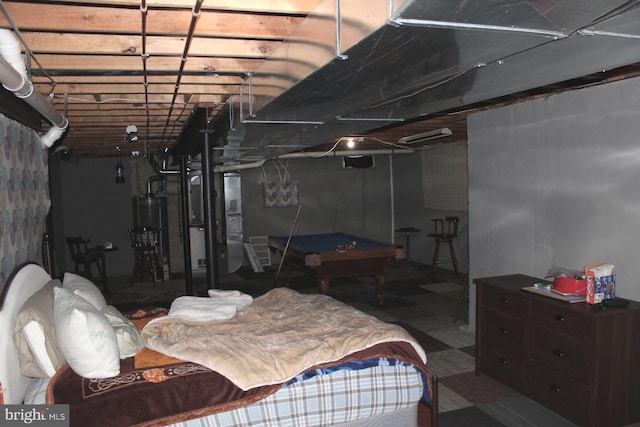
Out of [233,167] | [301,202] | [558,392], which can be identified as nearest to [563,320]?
[558,392]

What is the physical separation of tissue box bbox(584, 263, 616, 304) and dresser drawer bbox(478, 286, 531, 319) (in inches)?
17.1

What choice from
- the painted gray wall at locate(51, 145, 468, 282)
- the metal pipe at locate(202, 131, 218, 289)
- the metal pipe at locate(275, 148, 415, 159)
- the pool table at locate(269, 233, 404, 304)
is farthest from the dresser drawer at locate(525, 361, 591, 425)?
the metal pipe at locate(275, 148, 415, 159)

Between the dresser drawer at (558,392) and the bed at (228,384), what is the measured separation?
36.7 inches

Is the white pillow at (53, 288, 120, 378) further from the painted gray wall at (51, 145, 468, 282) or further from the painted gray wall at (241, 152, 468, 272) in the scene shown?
the painted gray wall at (241, 152, 468, 272)

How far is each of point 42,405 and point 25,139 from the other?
217 centimetres

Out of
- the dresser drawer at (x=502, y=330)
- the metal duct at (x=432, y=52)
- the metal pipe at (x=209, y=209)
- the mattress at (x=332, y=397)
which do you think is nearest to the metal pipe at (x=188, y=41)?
the metal duct at (x=432, y=52)

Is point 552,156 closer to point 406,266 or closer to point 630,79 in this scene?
point 630,79

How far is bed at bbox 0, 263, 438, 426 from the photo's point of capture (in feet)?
7.45

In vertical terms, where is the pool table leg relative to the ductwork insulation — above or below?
below

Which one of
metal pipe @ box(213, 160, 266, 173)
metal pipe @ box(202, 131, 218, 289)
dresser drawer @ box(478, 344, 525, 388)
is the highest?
metal pipe @ box(213, 160, 266, 173)

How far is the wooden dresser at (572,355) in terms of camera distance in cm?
288

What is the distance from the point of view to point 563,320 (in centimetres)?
306

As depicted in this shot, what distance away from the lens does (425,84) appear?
2.25 metres

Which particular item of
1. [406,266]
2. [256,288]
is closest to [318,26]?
[256,288]
